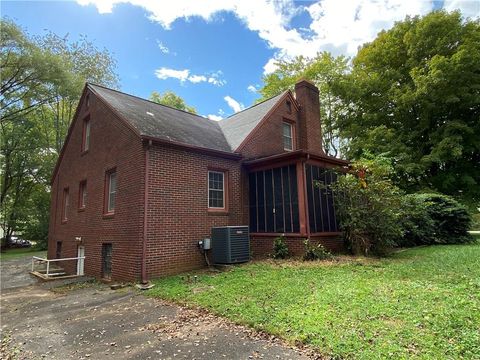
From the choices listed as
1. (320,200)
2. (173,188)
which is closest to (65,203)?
(173,188)

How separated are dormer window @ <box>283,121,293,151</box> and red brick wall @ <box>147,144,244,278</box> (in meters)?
4.85

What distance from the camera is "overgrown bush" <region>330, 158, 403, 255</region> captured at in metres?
9.50

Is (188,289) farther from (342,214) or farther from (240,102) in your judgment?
(240,102)

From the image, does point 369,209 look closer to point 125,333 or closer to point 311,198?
point 311,198

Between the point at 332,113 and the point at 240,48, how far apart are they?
12024 mm

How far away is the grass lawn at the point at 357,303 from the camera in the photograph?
351 centimetres

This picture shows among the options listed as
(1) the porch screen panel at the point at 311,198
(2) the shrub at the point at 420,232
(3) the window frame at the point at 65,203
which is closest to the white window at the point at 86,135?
(3) the window frame at the point at 65,203

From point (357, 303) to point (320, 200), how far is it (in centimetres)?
550

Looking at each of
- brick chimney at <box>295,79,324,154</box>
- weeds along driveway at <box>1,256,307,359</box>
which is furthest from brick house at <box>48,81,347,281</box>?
weeds along driveway at <box>1,256,307,359</box>

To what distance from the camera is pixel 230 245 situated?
9195mm

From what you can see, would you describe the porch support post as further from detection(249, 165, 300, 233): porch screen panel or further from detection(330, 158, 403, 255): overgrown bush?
detection(330, 158, 403, 255): overgrown bush

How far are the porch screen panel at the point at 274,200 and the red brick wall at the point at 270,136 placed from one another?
1323 mm

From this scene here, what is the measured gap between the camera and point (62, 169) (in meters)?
15.5

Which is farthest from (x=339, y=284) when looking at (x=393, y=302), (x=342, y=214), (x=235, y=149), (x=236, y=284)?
(x=235, y=149)
